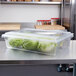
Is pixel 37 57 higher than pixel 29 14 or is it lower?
lower

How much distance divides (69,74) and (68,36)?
1.56 meters

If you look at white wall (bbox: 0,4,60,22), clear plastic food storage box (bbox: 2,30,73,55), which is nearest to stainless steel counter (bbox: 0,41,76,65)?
clear plastic food storage box (bbox: 2,30,73,55)

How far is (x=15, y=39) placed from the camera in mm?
884

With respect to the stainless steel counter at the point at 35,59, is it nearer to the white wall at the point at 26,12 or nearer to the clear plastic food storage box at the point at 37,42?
the clear plastic food storage box at the point at 37,42

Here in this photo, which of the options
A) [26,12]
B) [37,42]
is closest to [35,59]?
[37,42]

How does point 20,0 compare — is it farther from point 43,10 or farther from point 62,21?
point 62,21

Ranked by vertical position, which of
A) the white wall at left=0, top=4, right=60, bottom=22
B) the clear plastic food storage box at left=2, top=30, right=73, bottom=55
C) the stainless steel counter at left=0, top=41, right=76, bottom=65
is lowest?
the stainless steel counter at left=0, top=41, right=76, bottom=65

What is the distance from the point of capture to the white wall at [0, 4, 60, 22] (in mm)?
3072

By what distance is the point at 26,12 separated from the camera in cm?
311

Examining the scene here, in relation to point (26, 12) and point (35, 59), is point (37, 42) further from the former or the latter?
point (26, 12)

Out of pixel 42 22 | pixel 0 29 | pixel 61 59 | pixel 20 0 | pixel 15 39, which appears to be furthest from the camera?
pixel 42 22

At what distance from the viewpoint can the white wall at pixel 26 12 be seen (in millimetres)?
3072

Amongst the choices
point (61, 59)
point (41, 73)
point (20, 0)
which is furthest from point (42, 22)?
point (61, 59)

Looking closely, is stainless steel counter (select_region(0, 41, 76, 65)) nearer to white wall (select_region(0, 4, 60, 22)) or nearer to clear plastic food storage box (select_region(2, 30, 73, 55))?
clear plastic food storage box (select_region(2, 30, 73, 55))
